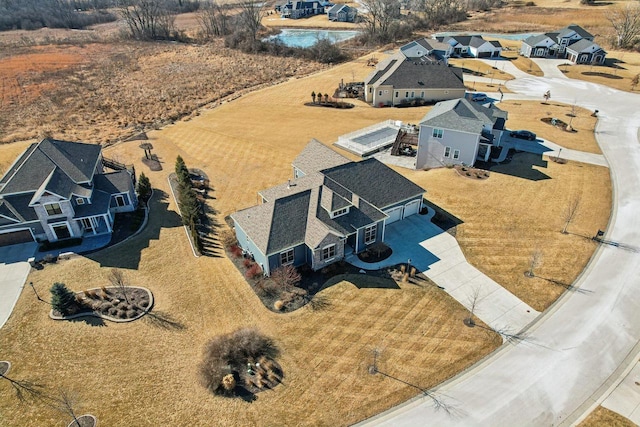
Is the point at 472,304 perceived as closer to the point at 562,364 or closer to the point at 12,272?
the point at 562,364

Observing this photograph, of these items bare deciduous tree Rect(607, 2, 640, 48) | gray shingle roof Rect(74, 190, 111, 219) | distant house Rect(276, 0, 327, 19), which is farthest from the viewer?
distant house Rect(276, 0, 327, 19)

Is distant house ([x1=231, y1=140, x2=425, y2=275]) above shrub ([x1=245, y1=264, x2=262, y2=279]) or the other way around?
above

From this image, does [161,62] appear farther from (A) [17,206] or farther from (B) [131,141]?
(A) [17,206]

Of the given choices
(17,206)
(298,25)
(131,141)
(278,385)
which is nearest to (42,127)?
(131,141)

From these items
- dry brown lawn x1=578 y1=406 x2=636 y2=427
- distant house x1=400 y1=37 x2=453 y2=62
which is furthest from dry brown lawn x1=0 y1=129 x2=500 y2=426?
distant house x1=400 y1=37 x2=453 y2=62

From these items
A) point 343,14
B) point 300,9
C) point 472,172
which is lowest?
point 472,172

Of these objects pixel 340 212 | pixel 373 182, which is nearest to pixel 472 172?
pixel 373 182

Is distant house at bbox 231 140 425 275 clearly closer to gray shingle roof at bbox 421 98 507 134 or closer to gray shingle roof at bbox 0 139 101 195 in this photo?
gray shingle roof at bbox 421 98 507 134
